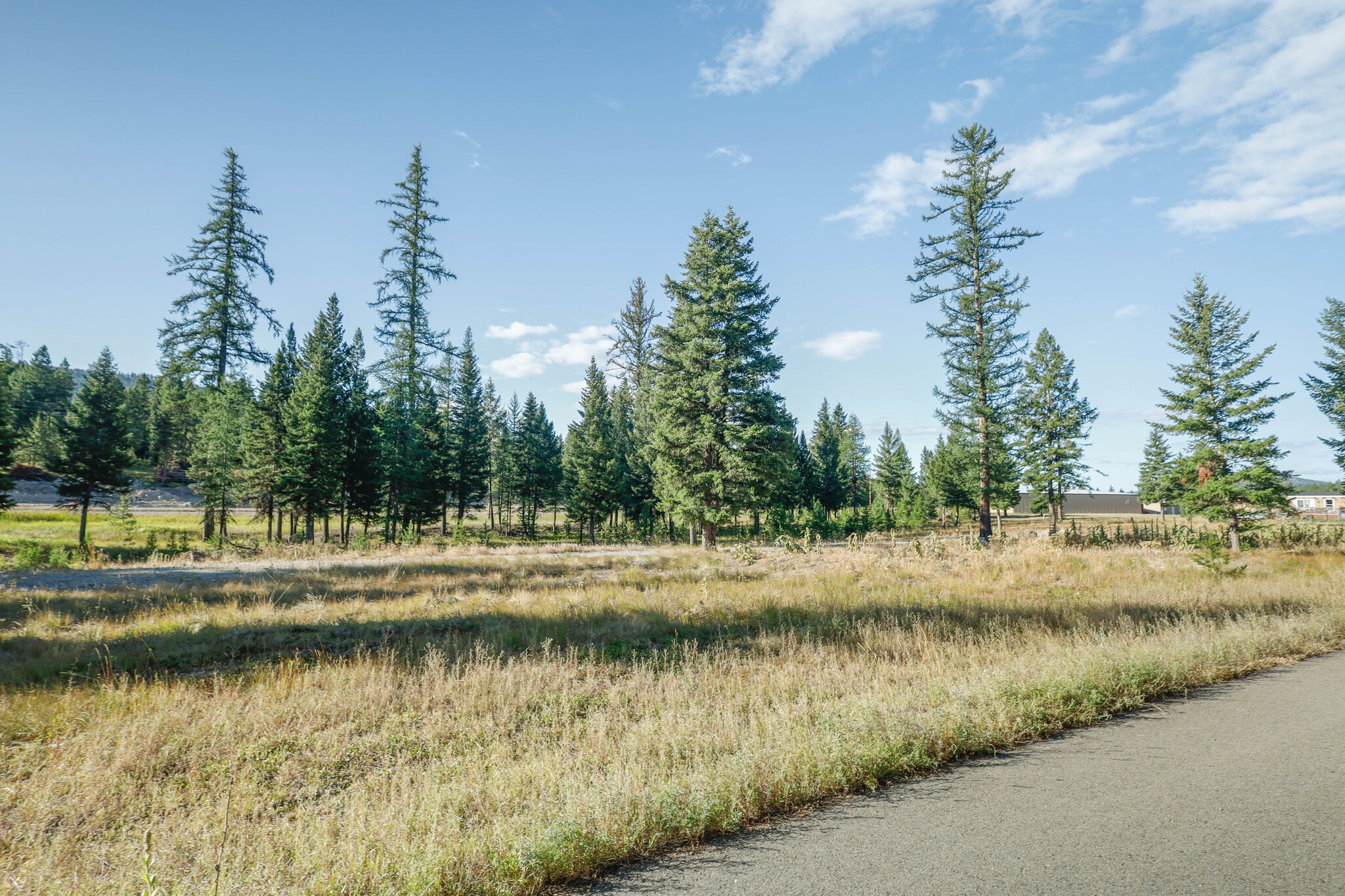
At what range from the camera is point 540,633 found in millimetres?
10828

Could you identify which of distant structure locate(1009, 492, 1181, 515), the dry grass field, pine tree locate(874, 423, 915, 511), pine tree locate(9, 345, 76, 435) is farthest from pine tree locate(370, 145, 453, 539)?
distant structure locate(1009, 492, 1181, 515)

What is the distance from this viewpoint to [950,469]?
152 ft

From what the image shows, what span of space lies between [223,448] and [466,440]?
15718mm

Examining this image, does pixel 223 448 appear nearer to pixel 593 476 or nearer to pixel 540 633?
pixel 593 476

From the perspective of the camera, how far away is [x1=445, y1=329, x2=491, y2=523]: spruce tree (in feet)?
141

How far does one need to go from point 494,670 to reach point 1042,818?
6668 millimetres

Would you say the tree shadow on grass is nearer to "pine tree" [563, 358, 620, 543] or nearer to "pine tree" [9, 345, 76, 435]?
"pine tree" [563, 358, 620, 543]

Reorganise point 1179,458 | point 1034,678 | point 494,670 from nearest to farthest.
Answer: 1. point 1034,678
2. point 494,670
3. point 1179,458

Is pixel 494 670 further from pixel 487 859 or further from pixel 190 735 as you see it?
pixel 487 859

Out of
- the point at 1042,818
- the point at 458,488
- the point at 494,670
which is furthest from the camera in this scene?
the point at 458,488

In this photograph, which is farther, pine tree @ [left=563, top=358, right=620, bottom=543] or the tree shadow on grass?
pine tree @ [left=563, top=358, right=620, bottom=543]

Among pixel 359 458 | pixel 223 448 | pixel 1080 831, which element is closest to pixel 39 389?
pixel 223 448

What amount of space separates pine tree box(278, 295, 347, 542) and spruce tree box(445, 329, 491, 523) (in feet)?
23.6

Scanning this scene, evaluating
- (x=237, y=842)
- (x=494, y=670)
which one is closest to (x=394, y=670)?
(x=494, y=670)
